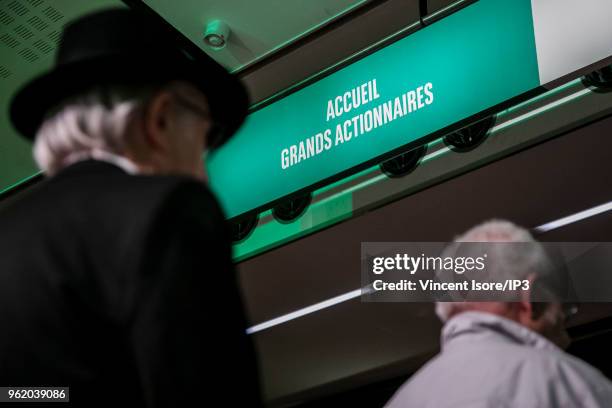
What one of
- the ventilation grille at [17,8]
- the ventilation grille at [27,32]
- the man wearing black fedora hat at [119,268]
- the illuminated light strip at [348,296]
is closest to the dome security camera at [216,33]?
the ventilation grille at [27,32]

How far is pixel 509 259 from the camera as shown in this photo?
5.51 feet

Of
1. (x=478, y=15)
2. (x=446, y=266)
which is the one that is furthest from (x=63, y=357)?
(x=478, y=15)

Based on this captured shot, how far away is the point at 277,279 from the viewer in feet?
15.5

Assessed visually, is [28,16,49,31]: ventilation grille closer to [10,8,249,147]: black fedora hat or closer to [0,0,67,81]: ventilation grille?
[0,0,67,81]: ventilation grille

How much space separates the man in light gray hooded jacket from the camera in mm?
1322

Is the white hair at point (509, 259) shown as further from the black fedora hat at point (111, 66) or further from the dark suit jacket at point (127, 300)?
the dark suit jacket at point (127, 300)

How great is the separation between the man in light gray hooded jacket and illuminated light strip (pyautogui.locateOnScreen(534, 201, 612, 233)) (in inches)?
94.8

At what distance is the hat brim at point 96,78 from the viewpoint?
0.98 metres

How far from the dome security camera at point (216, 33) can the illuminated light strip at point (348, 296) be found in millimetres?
1486

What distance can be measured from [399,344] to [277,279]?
1053 millimetres

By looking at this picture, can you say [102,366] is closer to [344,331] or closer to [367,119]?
[367,119]

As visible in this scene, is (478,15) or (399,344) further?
(399,344)

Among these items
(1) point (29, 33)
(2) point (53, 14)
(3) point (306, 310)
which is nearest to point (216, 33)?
(2) point (53, 14)

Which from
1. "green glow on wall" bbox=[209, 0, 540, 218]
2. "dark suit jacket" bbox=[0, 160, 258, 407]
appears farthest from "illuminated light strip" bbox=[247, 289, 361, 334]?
"dark suit jacket" bbox=[0, 160, 258, 407]
